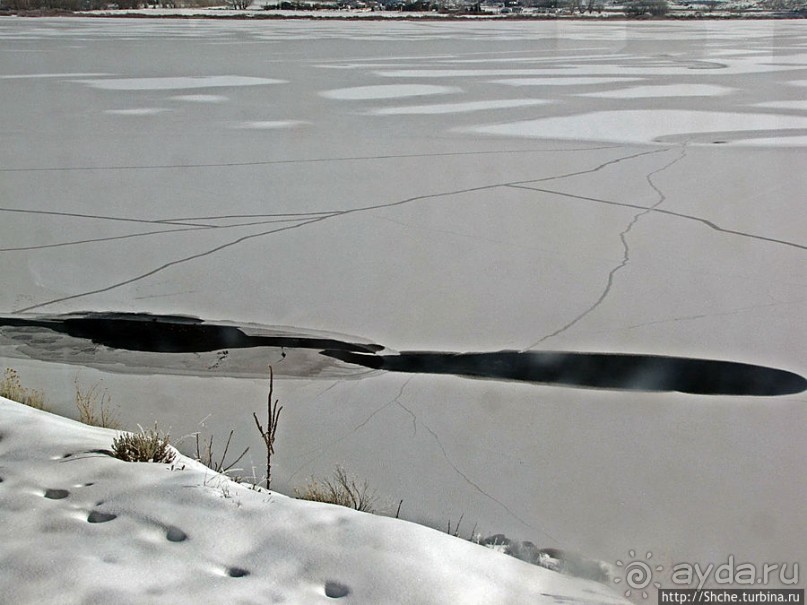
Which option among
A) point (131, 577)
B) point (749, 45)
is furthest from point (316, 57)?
point (131, 577)

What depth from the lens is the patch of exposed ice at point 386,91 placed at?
1504 cm

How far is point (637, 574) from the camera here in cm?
315

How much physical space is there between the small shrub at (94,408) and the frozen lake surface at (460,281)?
7cm

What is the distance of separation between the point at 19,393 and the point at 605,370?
2830 mm

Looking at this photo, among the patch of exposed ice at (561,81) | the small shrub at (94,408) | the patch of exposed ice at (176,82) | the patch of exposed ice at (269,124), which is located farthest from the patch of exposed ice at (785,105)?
the small shrub at (94,408)

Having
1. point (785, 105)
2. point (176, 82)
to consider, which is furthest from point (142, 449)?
point (176, 82)

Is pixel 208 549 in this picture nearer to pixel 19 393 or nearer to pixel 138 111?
pixel 19 393

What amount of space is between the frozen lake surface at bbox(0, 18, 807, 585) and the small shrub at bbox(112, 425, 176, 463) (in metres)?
0.37

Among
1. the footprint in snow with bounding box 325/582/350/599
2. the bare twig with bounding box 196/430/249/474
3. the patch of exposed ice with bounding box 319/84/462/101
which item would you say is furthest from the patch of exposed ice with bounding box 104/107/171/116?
the footprint in snow with bounding box 325/582/350/599

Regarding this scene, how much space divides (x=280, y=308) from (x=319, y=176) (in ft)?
11.7

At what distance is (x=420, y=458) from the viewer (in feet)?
13.1

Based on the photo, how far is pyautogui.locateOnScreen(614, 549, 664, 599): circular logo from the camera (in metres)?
3.08

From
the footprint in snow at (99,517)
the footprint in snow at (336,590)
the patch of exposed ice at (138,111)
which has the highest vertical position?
the patch of exposed ice at (138,111)

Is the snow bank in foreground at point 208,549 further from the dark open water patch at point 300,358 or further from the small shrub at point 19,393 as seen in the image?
the dark open water patch at point 300,358
